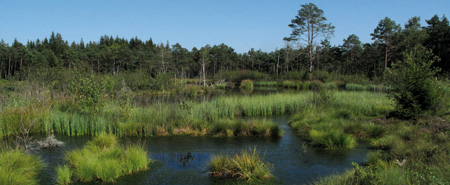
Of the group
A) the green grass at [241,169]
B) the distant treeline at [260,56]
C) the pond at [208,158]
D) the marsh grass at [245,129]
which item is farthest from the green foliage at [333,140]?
the distant treeline at [260,56]

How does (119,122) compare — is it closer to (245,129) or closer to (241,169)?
(245,129)

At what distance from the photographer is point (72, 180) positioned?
22.7 feet

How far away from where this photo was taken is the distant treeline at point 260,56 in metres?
41.5

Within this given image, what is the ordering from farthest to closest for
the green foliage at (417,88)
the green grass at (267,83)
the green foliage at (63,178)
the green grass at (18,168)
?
the green grass at (267,83)
the green foliage at (417,88)
the green foliage at (63,178)
the green grass at (18,168)

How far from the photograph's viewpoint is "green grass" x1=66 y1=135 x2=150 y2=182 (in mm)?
6840

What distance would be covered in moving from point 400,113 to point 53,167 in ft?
42.7

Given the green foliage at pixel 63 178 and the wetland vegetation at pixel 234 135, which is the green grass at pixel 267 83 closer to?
the wetland vegetation at pixel 234 135

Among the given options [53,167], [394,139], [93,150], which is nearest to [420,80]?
[394,139]

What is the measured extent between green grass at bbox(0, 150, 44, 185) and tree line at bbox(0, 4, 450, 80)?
1692 cm

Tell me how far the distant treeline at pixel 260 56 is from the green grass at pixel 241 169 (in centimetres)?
3514

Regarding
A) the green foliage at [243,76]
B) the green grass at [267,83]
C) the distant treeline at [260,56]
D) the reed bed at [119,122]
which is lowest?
the reed bed at [119,122]

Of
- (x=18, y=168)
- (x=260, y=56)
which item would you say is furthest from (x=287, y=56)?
(x=18, y=168)

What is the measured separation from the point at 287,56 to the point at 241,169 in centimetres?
6153

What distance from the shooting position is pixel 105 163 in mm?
6980
